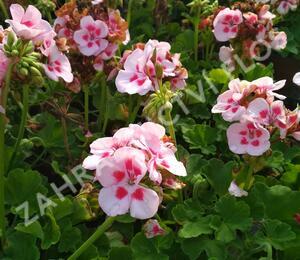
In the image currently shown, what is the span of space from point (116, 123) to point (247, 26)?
0.52m

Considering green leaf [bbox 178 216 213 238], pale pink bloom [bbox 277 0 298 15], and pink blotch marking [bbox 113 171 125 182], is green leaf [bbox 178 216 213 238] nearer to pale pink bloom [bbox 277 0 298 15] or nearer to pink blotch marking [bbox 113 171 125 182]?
pink blotch marking [bbox 113 171 125 182]

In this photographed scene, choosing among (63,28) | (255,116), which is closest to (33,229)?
(255,116)

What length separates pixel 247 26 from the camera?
1944 millimetres

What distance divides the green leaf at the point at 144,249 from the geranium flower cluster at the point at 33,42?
0.43 m

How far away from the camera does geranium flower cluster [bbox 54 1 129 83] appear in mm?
1754

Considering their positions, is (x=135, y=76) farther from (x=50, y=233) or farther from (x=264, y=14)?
(x=264, y=14)

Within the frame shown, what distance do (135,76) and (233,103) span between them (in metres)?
0.27

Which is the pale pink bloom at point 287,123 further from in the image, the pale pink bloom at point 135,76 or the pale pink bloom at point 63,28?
the pale pink bloom at point 63,28

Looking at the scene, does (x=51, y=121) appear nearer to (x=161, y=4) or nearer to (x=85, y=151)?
(x=85, y=151)

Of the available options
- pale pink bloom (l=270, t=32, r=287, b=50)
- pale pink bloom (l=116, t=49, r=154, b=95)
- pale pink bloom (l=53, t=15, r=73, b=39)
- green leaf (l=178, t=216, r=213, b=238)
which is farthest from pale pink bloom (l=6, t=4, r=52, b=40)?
pale pink bloom (l=270, t=32, r=287, b=50)

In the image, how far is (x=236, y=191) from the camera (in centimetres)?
154

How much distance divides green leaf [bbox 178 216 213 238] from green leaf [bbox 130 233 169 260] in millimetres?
69

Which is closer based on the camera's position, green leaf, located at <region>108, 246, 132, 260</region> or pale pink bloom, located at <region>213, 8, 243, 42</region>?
green leaf, located at <region>108, 246, 132, 260</region>

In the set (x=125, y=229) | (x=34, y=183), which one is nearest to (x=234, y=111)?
(x=125, y=229)
